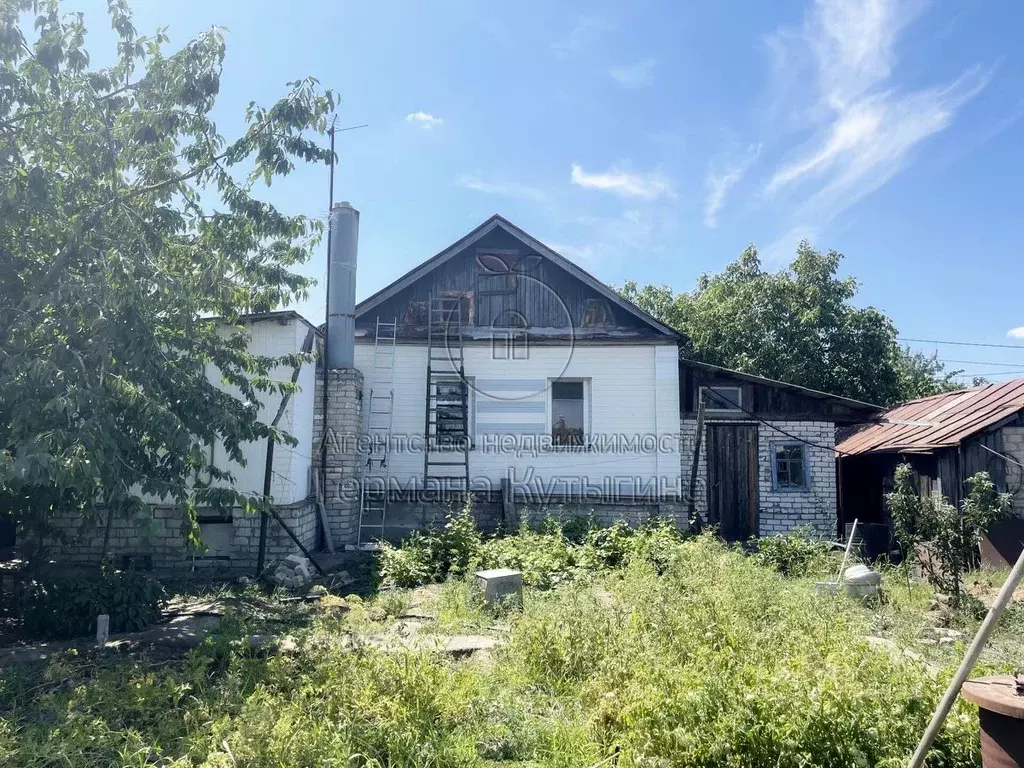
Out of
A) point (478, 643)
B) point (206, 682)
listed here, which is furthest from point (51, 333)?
point (478, 643)

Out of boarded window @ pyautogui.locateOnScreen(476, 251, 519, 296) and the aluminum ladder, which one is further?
boarded window @ pyautogui.locateOnScreen(476, 251, 519, 296)

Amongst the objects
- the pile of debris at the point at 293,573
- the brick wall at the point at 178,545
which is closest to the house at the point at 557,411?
the brick wall at the point at 178,545

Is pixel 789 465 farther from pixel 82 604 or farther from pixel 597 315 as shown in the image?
pixel 82 604

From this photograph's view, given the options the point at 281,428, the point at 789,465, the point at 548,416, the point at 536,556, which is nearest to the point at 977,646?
the point at 536,556

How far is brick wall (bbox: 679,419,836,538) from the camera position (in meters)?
11.6

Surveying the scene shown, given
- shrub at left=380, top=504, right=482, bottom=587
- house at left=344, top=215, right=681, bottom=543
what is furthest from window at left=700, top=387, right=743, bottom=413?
shrub at left=380, top=504, right=482, bottom=587

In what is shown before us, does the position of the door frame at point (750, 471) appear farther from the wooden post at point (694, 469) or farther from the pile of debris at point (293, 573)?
the pile of debris at point (293, 573)

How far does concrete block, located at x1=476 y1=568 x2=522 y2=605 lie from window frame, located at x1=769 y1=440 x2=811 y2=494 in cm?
685

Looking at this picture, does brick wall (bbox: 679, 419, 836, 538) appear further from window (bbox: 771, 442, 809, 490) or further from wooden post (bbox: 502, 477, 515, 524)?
wooden post (bbox: 502, 477, 515, 524)

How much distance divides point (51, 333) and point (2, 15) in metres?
2.57

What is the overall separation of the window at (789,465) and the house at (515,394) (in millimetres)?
1947

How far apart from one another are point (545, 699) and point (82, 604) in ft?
14.3

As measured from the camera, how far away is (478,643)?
5453 mm

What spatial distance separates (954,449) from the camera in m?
9.62
